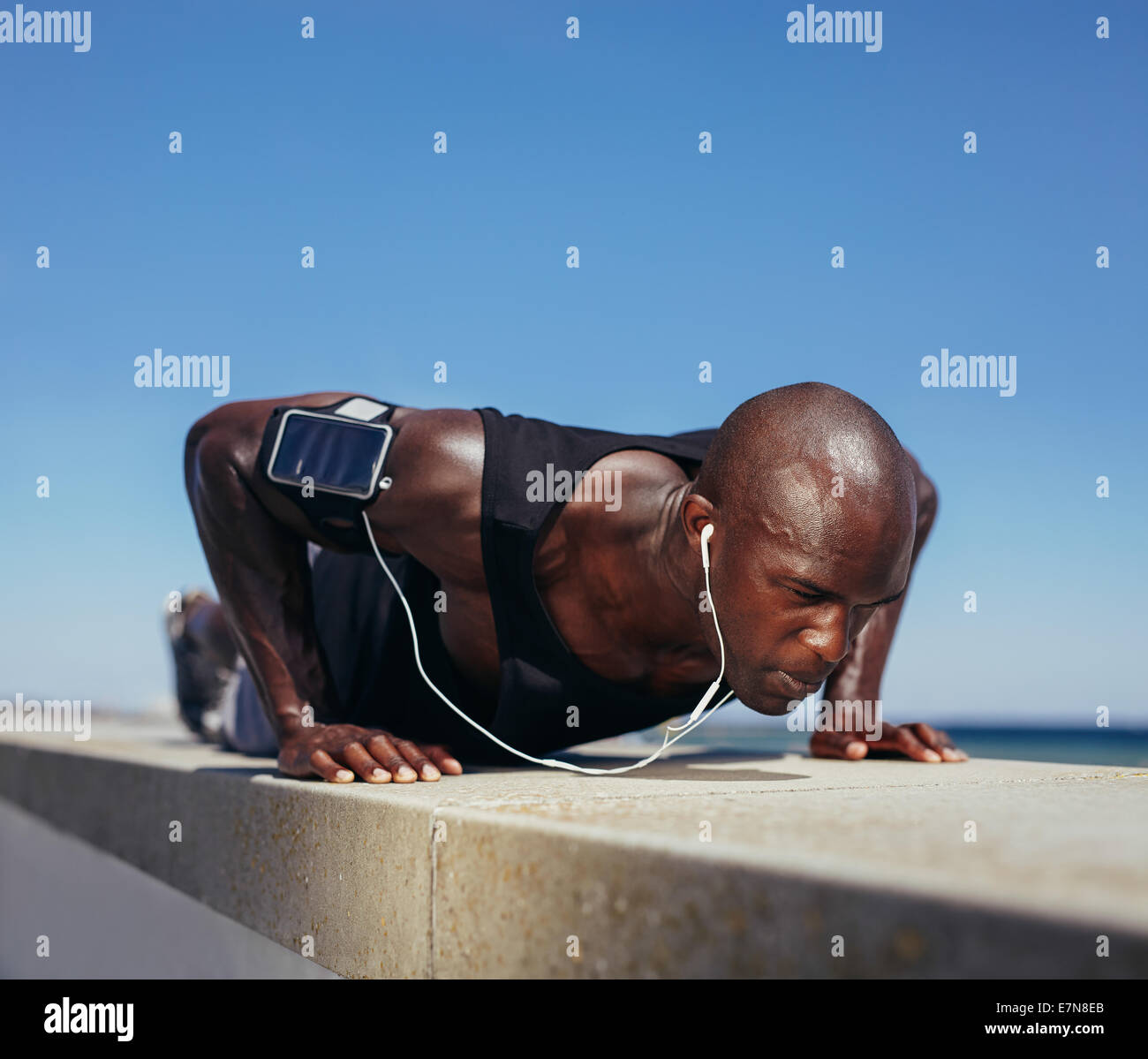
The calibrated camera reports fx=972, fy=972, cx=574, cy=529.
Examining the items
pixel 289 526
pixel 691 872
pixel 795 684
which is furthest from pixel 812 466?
pixel 289 526

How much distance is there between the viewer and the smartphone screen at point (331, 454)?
1915 millimetres

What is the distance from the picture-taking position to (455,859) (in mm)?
1064

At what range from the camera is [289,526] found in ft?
6.91

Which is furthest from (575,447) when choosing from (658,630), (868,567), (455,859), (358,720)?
(455,859)

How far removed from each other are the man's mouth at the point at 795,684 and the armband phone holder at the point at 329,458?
0.84m

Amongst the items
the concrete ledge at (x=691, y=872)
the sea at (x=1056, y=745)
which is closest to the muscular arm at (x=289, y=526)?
the concrete ledge at (x=691, y=872)

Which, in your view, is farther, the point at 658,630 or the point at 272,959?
the point at 658,630

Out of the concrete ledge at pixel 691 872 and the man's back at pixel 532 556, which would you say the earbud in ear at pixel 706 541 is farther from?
the concrete ledge at pixel 691 872

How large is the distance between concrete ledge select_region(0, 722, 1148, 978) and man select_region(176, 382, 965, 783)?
0.67ft

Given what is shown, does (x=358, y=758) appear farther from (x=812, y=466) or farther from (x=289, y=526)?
(x=812, y=466)

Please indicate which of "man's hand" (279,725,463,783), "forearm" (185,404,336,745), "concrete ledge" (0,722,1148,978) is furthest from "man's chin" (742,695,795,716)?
"forearm" (185,404,336,745)

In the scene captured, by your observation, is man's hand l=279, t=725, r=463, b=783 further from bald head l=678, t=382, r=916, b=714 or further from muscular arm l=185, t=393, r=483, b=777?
bald head l=678, t=382, r=916, b=714

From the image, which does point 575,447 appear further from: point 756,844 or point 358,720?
point 756,844
